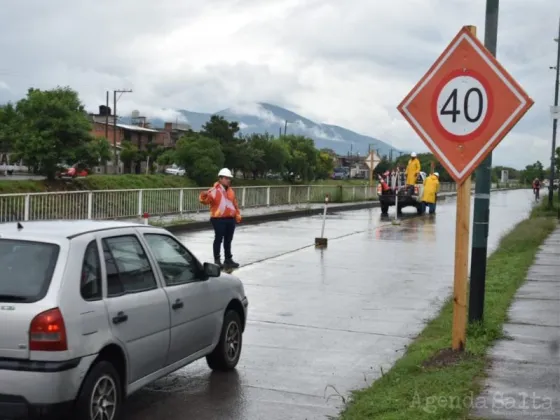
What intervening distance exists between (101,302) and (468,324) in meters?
4.35

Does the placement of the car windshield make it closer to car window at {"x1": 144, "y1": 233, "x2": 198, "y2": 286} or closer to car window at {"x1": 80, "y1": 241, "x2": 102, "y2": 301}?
car window at {"x1": 80, "y1": 241, "x2": 102, "y2": 301}

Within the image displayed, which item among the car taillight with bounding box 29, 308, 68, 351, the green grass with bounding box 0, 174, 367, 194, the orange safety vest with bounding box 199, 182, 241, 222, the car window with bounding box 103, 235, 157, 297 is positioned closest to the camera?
the car taillight with bounding box 29, 308, 68, 351

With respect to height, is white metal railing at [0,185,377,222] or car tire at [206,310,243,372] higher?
white metal railing at [0,185,377,222]

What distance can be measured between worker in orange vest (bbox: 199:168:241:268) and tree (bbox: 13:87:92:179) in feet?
72.3

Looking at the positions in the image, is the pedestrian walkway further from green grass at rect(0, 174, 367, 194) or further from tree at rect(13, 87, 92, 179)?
tree at rect(13, 87, 92, 179)

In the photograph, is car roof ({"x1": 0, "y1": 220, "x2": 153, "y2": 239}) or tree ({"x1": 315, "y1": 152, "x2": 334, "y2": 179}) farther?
tree ({"x1": 315, "y1": 152, "x2": 334, "y2": 179})

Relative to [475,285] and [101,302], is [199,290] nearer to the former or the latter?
[101,302]

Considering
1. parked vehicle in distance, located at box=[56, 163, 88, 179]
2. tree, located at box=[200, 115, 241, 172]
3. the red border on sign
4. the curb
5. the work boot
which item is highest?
tree, located at box=[200, 115, 241, 172]

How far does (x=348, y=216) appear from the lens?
3114cm

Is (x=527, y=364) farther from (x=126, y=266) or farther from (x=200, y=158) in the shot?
(x=200, y=158)

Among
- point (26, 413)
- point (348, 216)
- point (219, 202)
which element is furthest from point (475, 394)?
point (348, 216)

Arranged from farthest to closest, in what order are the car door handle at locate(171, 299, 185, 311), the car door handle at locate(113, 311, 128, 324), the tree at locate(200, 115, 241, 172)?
the tree at locate(200, 115, 241, 172) → the car door handle at locate(171, 299, 185, 311) → the car door handle at locate(113, 311, 128, 324)

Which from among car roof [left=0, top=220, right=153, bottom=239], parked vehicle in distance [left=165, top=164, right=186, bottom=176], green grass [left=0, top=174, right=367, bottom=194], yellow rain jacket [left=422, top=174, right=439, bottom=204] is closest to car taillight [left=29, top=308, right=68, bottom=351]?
car roof [left=0, top=220, right=153, bottom=239]

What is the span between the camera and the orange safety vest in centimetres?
1382
